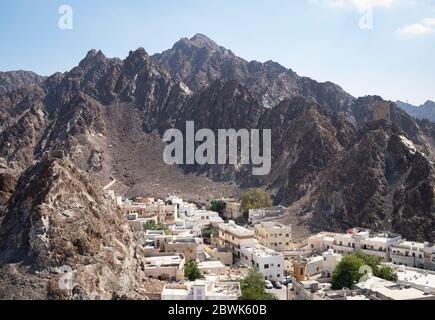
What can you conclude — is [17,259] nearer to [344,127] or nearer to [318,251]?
[318,251]

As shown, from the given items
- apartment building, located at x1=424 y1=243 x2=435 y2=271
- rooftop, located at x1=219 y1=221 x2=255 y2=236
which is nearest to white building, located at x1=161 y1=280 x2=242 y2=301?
rooftop, located at x1=219 y1=221 x2=255 y2=236

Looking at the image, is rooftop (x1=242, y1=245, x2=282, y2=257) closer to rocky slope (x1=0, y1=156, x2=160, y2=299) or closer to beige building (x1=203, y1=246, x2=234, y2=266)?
beige building (x1=203, y1=246, x2=234, y2=266)

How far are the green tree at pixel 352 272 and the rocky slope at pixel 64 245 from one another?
558 inches

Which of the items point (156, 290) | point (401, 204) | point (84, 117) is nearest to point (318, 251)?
point (401, 204)

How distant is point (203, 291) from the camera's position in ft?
103

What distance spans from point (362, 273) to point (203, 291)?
14020 mm

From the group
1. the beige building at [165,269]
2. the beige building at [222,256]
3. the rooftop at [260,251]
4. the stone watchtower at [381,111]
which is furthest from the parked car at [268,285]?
the stone watchtower at [381,111]

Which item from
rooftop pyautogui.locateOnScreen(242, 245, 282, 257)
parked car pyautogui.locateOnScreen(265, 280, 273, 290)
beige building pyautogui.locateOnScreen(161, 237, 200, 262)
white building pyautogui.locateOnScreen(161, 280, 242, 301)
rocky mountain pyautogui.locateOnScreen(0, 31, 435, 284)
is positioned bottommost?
parked car pyautogui.locateOnScreen(265, 280, 273, 290)

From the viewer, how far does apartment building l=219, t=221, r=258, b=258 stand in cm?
4903

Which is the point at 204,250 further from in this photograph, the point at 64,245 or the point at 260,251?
the point at 64,245

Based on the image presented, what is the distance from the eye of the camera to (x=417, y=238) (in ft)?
187

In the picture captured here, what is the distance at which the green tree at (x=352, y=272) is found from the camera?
38.1 meters

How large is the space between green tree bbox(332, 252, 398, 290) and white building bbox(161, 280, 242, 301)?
8.80 metres

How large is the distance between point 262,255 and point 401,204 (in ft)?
92.1
